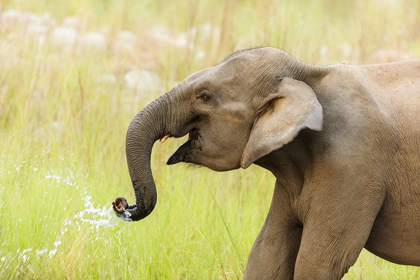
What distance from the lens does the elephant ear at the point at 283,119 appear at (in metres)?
3.39

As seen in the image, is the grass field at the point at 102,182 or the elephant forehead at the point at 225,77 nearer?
the elephant forehead at the point at 225,77

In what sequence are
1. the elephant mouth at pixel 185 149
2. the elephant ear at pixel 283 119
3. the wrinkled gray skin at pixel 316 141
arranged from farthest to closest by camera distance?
the elephant mouth at pixel 185 149, the wrinkled gray skin at pixel 316 141, the elephant ear at pixel 283 119

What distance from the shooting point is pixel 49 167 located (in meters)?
5.63

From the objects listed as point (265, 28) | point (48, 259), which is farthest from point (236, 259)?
point (265, 28)

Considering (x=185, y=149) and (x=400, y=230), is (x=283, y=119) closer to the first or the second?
(x=185, y=149)

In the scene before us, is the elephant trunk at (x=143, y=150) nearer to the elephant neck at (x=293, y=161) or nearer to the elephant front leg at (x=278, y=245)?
the elephant neck at (x=293, y=161)

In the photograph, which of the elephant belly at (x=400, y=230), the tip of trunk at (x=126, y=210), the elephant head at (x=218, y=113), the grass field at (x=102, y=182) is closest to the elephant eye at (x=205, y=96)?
the elephant head at (x=218, y=113)

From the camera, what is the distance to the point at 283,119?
11.4ft

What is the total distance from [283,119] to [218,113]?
378mm

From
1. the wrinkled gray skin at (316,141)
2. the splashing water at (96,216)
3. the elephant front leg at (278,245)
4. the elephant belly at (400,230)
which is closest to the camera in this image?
the wrinkled gray skin at (316,141)

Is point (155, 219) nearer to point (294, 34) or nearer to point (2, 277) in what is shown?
point (2, 277)

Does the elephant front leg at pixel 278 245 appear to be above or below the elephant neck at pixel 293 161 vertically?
below

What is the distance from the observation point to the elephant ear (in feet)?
11.1

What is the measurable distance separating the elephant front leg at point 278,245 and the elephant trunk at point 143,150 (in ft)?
2.13
